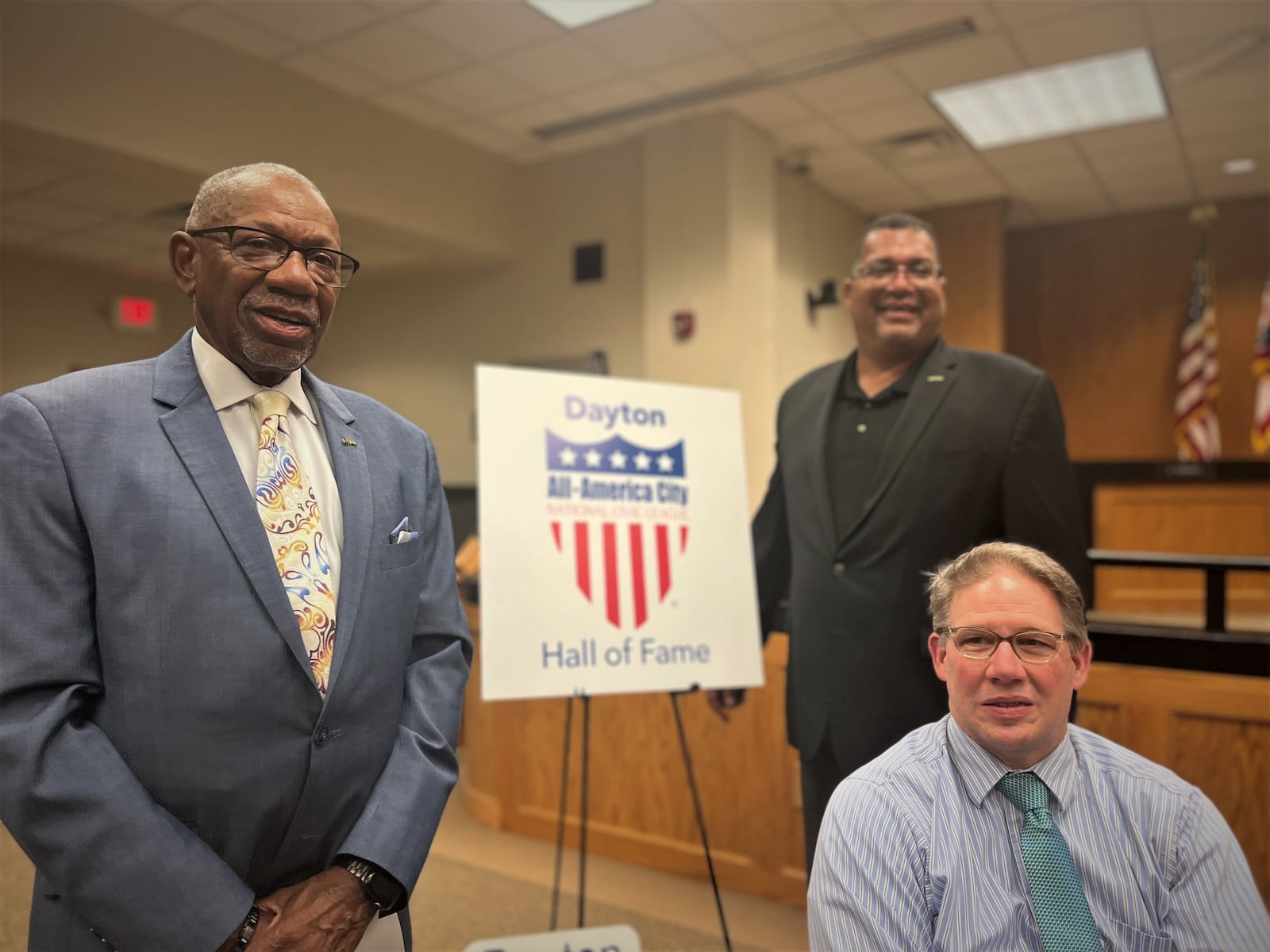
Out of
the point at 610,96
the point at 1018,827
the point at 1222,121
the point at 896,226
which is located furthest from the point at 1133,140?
the point at 1018,827

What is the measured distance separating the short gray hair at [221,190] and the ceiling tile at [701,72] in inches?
158

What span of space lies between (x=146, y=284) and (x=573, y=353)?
10.2ft

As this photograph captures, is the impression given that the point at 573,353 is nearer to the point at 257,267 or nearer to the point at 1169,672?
the point at 1169,672

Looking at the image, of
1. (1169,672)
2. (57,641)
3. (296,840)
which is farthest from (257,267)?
(1169,672)

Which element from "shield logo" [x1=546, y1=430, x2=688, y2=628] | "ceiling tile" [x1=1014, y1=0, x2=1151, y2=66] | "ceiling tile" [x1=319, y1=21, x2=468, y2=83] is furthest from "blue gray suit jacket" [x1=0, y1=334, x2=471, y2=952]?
"ceiling tile" [x1=1014, y1=0, x2=1151, y2=66]

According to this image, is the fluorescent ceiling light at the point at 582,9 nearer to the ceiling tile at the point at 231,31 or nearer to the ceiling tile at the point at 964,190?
the ceiling tile at the point at 231,31

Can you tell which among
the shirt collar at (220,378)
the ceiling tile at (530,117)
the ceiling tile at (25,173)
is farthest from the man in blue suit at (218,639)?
the ceiling tile at (530,117)

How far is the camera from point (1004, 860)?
4.25 ft

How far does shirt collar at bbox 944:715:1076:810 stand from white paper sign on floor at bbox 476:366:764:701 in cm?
95

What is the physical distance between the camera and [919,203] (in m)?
7.55

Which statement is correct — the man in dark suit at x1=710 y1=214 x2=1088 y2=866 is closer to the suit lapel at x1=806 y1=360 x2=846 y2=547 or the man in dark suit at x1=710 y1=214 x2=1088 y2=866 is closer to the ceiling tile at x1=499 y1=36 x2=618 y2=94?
the suit lapel at x1=806 y1=360 x2=846 y2=547

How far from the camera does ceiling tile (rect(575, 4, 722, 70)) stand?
4.43 metres

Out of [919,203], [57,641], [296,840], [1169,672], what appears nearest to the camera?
[57,641]

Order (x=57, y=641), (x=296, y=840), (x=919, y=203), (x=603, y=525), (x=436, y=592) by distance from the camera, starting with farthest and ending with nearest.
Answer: (x=919, y=203), (x=603, y=525), (x=436, y=592), (x=296, y=840), (x=57, y=641)
